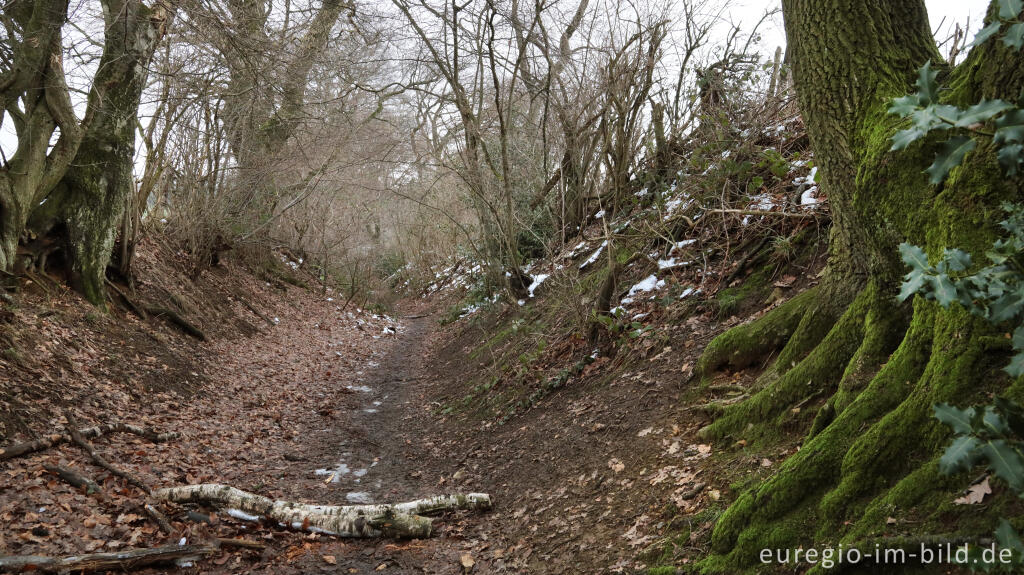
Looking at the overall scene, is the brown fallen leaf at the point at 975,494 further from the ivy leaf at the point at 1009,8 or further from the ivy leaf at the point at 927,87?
the ivy leaf at the point at 1009,8

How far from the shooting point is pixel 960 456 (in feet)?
5.07

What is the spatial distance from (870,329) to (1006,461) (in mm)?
2143

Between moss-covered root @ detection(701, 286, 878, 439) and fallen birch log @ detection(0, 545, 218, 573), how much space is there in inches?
149

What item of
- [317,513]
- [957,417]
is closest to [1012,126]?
[957,417]

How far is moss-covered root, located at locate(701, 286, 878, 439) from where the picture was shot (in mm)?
3691

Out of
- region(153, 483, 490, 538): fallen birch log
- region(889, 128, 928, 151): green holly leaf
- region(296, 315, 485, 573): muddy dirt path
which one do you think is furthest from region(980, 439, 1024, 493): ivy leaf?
region(153, 483, 490, 538): fallen birch log

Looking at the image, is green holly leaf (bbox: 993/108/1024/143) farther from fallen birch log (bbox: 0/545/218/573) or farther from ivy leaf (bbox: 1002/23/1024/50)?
fallen birch log (bbox: 0/545/218/573)

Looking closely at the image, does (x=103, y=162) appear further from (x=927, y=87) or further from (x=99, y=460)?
(x=927, y=87)

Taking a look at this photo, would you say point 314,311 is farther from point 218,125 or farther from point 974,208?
point 974,208

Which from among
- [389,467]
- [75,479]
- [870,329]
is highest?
[870,329]

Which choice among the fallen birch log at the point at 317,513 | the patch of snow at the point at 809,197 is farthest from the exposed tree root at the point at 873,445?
the patch of snow at the point at 809,197

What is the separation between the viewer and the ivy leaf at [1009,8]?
1.47 m

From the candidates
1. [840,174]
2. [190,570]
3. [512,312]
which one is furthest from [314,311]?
[840,174]

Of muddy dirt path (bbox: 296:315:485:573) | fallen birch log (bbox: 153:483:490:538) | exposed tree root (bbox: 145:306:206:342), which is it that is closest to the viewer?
muddy dirt path (bbox: 296:315:485:573)
